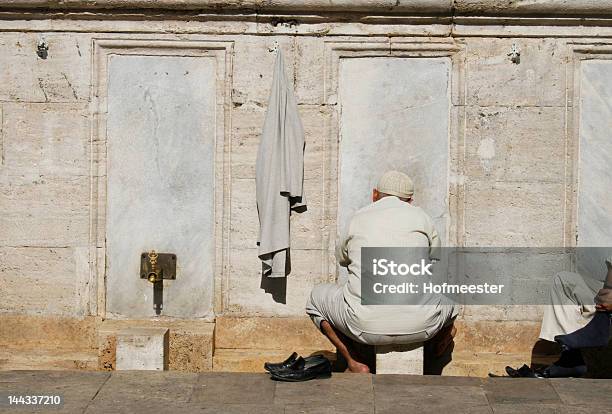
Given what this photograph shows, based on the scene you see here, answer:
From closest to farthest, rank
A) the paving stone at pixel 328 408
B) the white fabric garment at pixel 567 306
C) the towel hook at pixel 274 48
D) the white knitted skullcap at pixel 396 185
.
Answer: the paving stone at pixel 328 408 < the white knitted skullcap at pixel 396 185 < the white fabric garment at pixel 567 306 < the towel hook at pixel 274 48

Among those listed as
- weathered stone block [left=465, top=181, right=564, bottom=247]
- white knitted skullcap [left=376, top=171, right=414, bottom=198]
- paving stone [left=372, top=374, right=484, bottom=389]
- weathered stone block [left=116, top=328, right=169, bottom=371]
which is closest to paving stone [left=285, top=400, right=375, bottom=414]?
paving stone [left=372, top=374, right=484, bottom=389]

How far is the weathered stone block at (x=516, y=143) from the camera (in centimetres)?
886

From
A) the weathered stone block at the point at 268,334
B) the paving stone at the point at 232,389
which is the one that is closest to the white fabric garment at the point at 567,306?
the weathered stone block at the point at 268,334

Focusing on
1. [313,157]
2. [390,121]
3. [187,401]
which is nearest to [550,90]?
[390,121]

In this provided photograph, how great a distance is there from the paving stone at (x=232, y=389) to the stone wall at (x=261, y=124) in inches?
44.5

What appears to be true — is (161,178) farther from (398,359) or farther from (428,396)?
(428,396)

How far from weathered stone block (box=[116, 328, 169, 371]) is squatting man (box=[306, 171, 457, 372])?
1163mm

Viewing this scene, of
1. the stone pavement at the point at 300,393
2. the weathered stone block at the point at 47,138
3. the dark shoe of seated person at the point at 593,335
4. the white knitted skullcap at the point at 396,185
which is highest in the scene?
the weathered stone block at the point at 47,138

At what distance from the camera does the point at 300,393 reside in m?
7.54

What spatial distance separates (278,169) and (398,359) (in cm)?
175

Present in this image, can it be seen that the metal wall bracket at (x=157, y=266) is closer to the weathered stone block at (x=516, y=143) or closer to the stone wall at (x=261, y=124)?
the stone wall at (x=261, y=124)

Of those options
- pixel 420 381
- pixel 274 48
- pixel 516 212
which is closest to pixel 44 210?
pixel 274 48

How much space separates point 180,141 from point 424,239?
2141mm

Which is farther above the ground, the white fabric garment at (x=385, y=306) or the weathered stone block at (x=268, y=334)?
the white fabric garment at (x=385, y=306)
